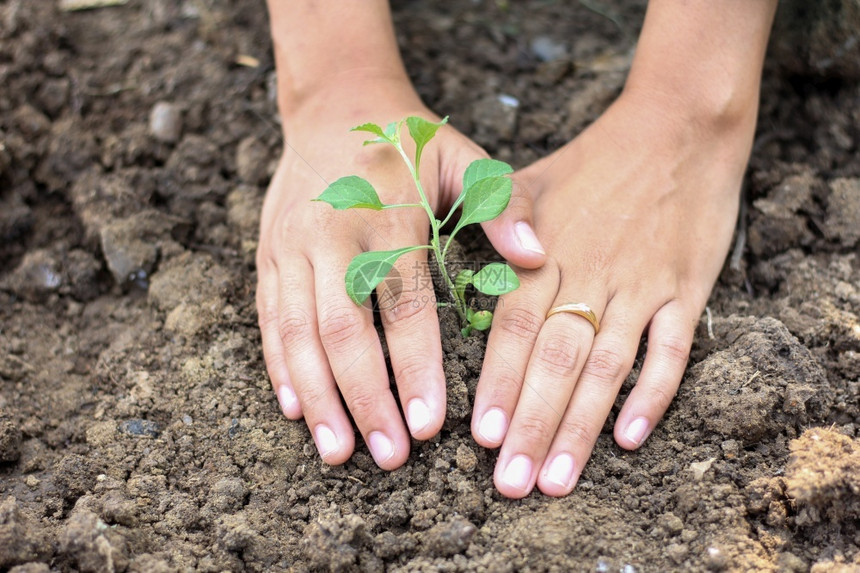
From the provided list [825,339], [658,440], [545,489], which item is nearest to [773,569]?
[658,440]

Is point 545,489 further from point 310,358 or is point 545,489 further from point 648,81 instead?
point 648,81

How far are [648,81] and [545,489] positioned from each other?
1.30 m

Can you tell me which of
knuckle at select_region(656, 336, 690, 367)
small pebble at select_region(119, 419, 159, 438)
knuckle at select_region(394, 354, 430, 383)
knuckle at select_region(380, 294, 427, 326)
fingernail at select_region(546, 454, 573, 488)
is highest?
knuckle at select_region(380, 294, 427, 326)

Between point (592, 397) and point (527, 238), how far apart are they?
1.48 ft

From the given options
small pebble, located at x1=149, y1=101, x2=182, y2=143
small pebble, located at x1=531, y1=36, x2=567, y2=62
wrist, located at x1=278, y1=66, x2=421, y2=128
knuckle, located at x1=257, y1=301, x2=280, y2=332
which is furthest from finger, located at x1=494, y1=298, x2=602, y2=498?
small pebble, located at x1=149, y1=101, x2=182, y2=143

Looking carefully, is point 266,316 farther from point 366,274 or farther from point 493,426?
point 493,426

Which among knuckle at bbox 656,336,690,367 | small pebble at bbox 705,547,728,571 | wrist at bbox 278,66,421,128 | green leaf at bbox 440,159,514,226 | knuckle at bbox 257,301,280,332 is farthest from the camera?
wrist at bbox 278,66,421,128

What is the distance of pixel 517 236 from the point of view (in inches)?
75.5

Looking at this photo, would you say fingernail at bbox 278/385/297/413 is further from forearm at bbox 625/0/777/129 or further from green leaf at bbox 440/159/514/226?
forearm at bbox 625/0/777/129

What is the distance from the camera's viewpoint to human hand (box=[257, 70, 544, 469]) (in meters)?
1.82

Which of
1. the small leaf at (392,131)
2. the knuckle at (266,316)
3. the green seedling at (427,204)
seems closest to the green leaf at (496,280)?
the green seedling at (427,204)

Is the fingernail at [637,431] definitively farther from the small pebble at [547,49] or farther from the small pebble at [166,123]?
the small pebble at [166,123]

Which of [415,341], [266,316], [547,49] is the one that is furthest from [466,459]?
[547,49]

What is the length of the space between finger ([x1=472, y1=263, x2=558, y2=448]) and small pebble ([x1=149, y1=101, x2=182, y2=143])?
1.57m
